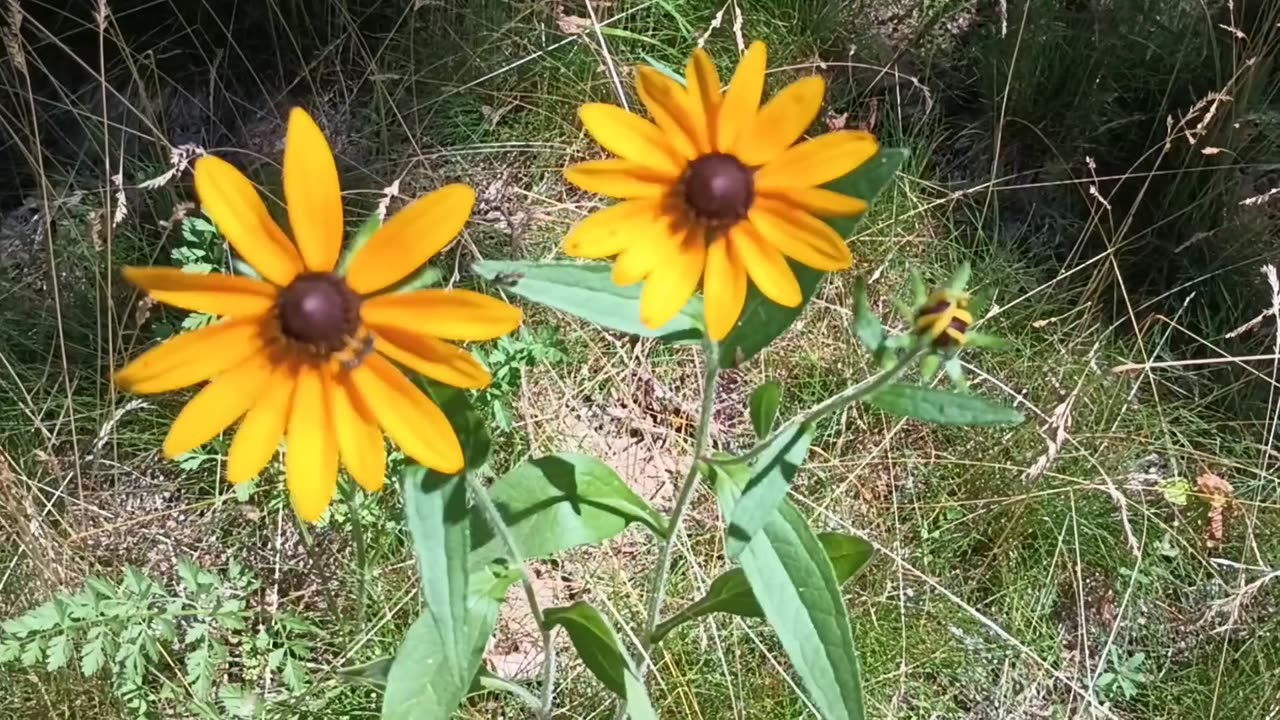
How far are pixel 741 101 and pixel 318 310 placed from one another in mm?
398

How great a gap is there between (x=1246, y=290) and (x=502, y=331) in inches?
71.7

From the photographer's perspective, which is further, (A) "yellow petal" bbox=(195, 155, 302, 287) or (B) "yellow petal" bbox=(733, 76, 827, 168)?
(B) "yellow petal" bbox=(733, 76, 827, 168)

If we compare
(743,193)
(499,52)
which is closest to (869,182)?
(743,193)

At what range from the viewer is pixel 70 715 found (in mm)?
1641

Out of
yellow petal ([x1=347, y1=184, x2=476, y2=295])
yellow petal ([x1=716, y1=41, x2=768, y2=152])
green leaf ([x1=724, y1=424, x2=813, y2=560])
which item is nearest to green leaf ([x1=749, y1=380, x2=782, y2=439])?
green leaf ([x1=724, y1=424, x2=813, y2=560])

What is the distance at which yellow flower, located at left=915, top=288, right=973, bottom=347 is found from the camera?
3.16 ft

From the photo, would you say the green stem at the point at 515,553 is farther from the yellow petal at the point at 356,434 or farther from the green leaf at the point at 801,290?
the green leaf at the point at 801,290

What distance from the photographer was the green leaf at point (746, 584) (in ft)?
4.14

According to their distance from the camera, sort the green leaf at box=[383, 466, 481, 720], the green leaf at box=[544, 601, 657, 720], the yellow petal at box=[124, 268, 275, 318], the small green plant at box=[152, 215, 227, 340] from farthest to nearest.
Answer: the small green plant at box=[152, 215, 227, 340] → the green leaf at box=[544, 601, 657, 720] → the green leaf at box=[383, 466, 481, 720] → the yellow petal at box=[124, 268, 275, 318]

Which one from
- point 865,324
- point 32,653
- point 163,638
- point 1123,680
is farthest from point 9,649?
point 1123,680

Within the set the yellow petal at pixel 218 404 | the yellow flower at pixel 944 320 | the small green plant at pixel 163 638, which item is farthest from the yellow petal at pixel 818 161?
the small green plant at pixel 163 638

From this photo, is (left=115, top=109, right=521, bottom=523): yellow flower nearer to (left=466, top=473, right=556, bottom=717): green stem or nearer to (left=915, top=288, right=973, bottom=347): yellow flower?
(left=466, top=473, right=556, bottom=717): green stem

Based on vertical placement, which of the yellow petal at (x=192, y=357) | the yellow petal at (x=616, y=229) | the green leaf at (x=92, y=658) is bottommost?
the yellow petal at (x=616, y=229)

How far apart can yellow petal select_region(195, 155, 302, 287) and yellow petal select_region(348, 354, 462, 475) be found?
98 millimetres
